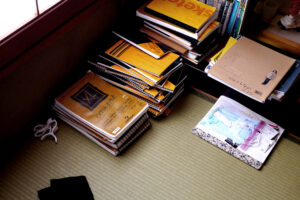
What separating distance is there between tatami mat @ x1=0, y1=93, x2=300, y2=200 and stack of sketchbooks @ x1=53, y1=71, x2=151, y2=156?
6 cm

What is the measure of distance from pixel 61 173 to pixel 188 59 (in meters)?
0.83

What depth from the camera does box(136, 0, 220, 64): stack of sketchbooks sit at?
1631 mm

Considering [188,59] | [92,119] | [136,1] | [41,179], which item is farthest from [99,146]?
[136,1]

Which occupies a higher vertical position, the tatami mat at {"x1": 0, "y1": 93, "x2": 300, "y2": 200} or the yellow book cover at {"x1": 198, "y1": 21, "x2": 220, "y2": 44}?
the yellow book cover at {"x1": 198, "y1": 21, "x2": 220, "y2": 44}

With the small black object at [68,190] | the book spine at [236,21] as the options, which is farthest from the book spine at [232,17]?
the small black object at [68,190]

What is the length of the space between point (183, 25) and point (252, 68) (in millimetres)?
390

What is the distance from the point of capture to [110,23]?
1.84 m

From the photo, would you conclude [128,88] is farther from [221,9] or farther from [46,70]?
[221,9]

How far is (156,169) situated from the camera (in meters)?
1.49

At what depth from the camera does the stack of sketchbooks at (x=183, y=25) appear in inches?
64.2

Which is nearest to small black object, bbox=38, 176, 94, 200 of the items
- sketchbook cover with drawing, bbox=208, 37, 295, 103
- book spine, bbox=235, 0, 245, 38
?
sketchbook cover with drawing, bbox=208, 37, 295, 103

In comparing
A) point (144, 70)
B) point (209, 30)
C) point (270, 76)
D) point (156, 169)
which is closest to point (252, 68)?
point (270, 76)

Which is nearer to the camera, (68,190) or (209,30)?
(68,190)

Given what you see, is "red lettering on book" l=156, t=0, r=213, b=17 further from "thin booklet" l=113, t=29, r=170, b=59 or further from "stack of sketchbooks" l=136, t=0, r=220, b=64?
"thin booklet" l=113, t=29, r=170, b=59
